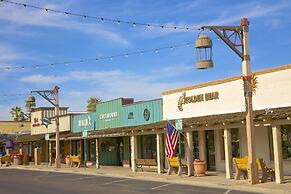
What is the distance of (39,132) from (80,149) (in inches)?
412

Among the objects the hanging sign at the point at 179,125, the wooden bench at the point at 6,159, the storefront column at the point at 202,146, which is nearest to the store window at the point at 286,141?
the hanging sign at the point at 179,125

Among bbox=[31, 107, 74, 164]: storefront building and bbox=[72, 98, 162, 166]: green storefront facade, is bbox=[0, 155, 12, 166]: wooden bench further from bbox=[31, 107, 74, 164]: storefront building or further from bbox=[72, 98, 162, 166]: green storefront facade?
bbox=[72, 98, 162, 166]: green storefront facade

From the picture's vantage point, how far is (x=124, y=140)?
120 ft

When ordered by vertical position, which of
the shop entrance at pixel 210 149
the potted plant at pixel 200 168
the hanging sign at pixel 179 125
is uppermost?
the hanging sign at pixel 179 125

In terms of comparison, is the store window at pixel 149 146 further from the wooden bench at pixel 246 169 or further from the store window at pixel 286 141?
the wooden bench at pixel 246 169

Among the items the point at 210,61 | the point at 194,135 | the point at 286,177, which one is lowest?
the point at 286,177

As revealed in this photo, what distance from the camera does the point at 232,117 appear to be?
2173 centimetres

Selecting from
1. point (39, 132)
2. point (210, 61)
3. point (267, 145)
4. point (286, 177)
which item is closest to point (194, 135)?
point (267, 145)

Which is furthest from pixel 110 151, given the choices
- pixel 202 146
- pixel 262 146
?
pixel 262 146

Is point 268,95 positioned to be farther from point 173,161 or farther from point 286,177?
point 173,161

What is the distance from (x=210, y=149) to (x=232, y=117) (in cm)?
576

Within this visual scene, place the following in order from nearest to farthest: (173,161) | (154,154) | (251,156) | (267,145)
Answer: (251,156) → (267,145) → (173,161) → (154,154)

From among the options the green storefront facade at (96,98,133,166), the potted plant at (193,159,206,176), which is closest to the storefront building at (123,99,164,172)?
the green storefront facade at (96,98,133,166)

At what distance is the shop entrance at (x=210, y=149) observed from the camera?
2691cm
